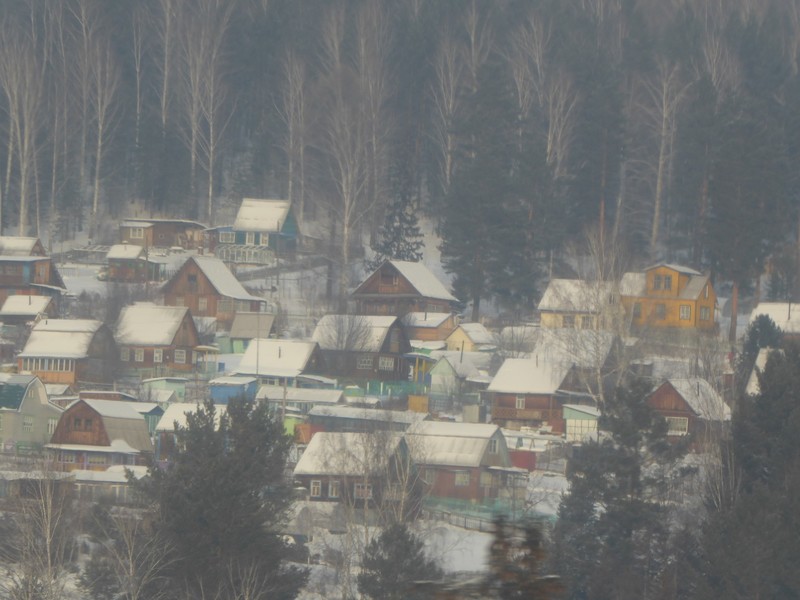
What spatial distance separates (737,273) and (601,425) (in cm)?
2588

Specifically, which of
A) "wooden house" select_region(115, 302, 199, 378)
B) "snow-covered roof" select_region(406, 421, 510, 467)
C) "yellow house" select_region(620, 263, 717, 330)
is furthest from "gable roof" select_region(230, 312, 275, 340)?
"snow-covered roof" select_region(406, 421, 510, 467)

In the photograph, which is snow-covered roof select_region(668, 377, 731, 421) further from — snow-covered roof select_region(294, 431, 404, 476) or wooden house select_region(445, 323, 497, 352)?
wooden house select_region(445, 323, 497, 352)

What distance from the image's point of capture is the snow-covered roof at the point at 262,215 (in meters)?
73.5

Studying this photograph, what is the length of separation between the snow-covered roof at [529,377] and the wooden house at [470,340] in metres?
5.21

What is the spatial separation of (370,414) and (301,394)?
13.5 ft

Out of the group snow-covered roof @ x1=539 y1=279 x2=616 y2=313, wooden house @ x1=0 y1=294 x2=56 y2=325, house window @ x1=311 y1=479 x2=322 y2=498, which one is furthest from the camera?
wooden house @ x1=0 y1=294 x2=56 y2=325

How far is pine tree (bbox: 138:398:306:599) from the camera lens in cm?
3419

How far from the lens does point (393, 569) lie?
3538cm

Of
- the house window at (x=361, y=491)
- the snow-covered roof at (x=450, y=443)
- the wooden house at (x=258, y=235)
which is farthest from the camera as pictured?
the wooden house at (x=258, y=235)

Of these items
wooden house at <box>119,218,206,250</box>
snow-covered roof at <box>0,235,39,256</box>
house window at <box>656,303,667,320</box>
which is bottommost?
house window at <box>656,303,667,320</box>

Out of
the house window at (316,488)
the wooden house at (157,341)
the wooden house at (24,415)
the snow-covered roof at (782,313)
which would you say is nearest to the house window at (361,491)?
the house window at (316,488)

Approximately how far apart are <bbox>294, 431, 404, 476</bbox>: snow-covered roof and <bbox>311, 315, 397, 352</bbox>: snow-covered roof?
10.5 m

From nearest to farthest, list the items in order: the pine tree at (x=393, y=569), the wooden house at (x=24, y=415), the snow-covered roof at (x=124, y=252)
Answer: the pine tree at (x=393, y=569), the wooden house at (x=24, y=415), the snow-covered roof at (x=124, y=252)

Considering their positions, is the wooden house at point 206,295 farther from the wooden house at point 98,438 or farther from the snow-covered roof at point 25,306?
the wooden house at point 98,438
